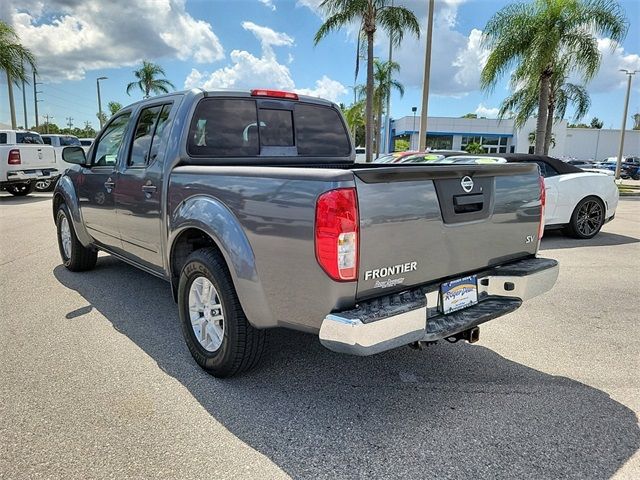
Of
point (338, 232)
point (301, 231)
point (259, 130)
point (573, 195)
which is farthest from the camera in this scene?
point (573, 195)

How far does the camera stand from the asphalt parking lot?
7.84 feet

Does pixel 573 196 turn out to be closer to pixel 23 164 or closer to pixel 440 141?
pixel 23 164

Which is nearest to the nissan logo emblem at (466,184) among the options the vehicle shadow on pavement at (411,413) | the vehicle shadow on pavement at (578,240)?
the vehicle shadow on pavement at (411,413)

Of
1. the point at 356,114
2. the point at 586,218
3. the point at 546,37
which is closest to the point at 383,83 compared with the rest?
the point at 356,114

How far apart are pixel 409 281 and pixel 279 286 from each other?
725 millimetres

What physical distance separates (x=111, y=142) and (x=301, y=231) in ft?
10.8

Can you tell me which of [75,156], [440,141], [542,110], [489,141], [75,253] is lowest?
[75,253]

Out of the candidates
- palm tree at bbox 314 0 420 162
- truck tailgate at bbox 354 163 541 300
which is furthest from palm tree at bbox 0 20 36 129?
truck tailgate at bbox 354 163 541 300

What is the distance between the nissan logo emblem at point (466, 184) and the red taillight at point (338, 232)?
0.86 m

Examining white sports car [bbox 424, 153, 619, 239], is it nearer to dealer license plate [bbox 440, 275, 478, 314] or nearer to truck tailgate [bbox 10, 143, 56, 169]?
dealer license plate [bbox 440, 275, 478, 314]

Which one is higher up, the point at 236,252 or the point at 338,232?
the point at 338,232

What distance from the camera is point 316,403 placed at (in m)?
2.95

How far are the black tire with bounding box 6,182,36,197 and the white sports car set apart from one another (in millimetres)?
14073

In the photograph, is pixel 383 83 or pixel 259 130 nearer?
pixel 259 130
